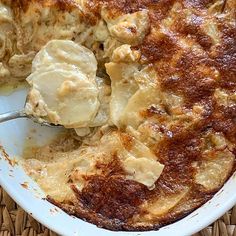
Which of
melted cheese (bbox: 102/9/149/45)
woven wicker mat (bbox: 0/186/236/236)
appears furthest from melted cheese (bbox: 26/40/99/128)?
woven wicker mat (bbox: 0/186/236/236)

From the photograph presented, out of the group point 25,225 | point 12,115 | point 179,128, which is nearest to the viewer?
point 179,128

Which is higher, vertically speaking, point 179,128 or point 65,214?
point 179,128

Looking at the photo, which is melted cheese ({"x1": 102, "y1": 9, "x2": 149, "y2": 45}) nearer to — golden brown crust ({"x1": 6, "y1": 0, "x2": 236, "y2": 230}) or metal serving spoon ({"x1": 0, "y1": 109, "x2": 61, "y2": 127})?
golden brown crust ({"x1": 6, "y1": 0, "x2": 236, "y2": 230})

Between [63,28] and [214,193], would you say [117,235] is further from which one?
[63,28]

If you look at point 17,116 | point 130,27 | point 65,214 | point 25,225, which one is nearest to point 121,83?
point 130,27

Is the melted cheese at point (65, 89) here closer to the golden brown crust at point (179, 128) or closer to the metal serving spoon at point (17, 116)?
the metal serving spoon at point (17, 116)

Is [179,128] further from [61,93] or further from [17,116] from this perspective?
[17,116]
